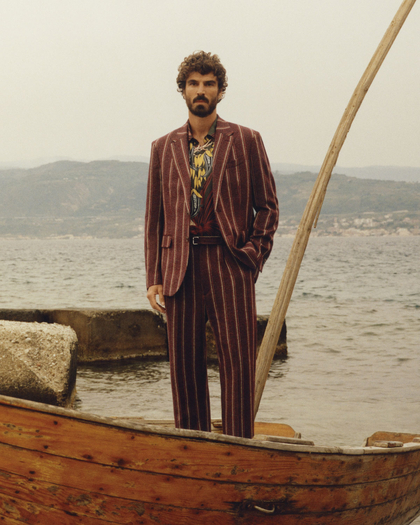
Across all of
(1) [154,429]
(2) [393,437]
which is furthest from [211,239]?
(2) [393,437]

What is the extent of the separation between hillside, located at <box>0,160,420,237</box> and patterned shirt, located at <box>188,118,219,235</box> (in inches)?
4825

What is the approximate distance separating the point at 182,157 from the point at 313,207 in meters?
1.28

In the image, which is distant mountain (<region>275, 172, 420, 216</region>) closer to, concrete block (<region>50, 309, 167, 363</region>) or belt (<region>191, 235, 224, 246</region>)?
concrete block (<region>50, 309, 167, 363</region>)

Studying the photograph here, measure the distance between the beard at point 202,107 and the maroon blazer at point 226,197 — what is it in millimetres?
99

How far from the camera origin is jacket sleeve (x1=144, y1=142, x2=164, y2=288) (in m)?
3.45

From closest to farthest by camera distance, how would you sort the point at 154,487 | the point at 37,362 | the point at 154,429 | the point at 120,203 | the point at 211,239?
the point at 154,429 → the point at 154,487 → the point at 211,239 → the point at 37,362 → the point at 120,203

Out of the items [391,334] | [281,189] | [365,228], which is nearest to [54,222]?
Result: [281,189]

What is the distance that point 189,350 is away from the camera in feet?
11.0

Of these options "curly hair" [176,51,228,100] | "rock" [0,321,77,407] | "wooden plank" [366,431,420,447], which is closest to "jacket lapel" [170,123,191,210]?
"curly hair" [176,51,228,100]

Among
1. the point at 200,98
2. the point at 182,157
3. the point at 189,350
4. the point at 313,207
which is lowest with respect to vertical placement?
the point at 189,350

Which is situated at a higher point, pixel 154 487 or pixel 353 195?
pixel 353 195

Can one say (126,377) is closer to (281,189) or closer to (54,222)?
(281,189)

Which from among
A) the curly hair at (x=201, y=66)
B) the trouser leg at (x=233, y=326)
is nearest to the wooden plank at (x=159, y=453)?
the trouser leg at (x=233, y=326)

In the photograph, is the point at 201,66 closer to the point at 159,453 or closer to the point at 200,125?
the point at 200,125
